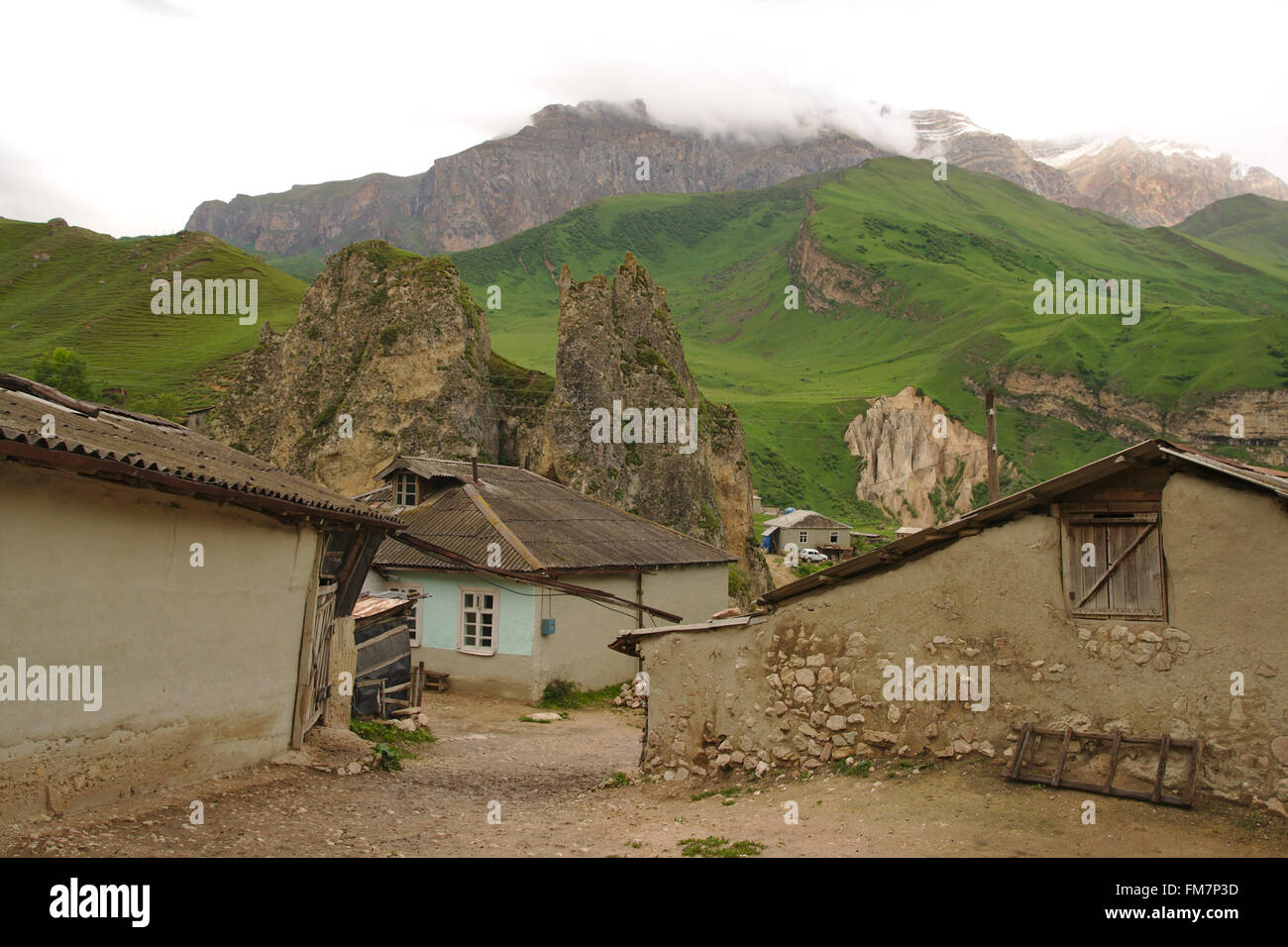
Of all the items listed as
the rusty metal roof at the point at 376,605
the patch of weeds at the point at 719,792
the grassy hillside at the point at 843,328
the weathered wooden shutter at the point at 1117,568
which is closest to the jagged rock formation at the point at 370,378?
the grassy hillside at the point at 843,328

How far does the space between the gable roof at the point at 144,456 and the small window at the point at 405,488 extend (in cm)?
1303

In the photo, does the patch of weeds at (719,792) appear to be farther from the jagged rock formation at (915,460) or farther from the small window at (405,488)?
the jagged rock formation at (915,460)

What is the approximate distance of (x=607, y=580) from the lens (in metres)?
24.3

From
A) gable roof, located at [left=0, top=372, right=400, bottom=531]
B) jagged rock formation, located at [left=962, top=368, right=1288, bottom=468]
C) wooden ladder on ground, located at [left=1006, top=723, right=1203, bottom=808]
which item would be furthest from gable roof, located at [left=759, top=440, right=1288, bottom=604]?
jagged rock formation, located at [left=962, top=368, right=1288, bottom=468]

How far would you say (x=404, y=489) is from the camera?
27.3 m

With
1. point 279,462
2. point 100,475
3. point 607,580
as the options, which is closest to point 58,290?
point 279,462

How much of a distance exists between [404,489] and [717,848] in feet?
67.8

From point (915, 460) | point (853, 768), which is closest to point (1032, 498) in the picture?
point (853, 768)

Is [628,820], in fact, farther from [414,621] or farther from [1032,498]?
[414,621]

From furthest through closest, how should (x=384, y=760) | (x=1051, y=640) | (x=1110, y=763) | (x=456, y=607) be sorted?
(x=456, y=607), (x=384, y=760), (x=1051, y=640), (x=1110, y=763)

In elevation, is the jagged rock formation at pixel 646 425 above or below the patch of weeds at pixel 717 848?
above

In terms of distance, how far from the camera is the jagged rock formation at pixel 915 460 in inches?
3642
